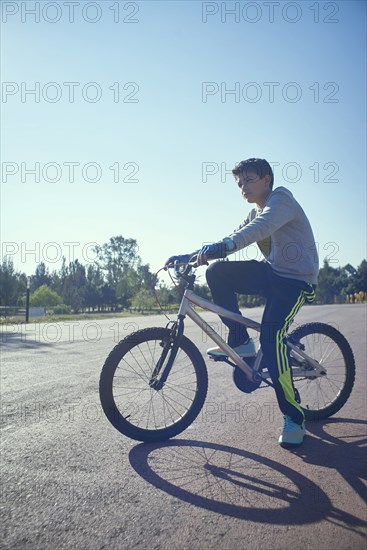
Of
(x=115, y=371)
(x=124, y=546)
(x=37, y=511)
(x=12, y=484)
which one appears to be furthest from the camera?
(x=115, y=371)

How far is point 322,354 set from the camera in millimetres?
3959

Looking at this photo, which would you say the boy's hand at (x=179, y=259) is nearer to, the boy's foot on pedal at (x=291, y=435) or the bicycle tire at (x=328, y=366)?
the bicycle tire at (x=328, y=366)

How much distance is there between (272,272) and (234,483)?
1.65 metres

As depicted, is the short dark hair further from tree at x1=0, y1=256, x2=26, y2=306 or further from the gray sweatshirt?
tree at x1=0, y1=256, x2=26, y2=306

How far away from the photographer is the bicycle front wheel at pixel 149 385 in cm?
315

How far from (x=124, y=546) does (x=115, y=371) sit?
5.13 ft

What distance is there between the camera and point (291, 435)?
10.00 feet

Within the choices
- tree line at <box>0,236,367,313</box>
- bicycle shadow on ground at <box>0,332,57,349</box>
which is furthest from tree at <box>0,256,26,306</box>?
bicycle shadow on ground at <box>0,332,57,349</box>

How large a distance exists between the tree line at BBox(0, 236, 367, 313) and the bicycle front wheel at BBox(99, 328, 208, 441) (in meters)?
30.6

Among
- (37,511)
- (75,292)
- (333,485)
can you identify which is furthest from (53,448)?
(75,292)

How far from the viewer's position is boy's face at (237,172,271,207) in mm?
3682

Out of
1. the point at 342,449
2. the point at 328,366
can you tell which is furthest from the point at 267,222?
the point at 342,449

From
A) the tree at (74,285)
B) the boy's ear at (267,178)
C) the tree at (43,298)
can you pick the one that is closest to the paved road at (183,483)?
the boy's ear at (267,178)

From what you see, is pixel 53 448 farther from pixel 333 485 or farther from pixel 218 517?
pixel 333 485
